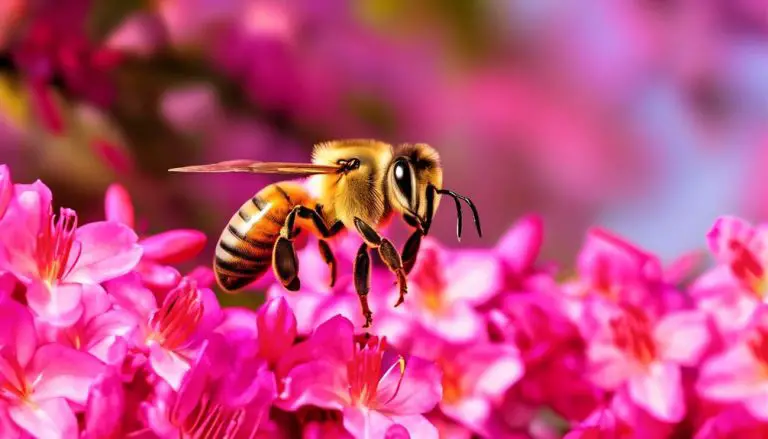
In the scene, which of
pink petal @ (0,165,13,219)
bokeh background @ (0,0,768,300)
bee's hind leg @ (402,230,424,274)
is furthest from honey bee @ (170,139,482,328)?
bokeh background @ (0,0,768,300)

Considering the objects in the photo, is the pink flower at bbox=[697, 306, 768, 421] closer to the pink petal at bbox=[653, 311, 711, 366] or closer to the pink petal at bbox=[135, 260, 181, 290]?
the pink petal at bbox=[653, 311, 711, 366]

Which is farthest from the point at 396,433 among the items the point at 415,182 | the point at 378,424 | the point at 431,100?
the point at 431,100

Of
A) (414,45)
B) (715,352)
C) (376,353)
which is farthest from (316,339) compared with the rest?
(414,45)

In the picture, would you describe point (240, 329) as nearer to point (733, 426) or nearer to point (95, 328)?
point (95, 328)

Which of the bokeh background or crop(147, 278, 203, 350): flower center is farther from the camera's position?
the bokeh background

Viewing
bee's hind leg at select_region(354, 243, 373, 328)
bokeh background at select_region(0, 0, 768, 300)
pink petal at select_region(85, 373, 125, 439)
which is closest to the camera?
pink petal at select_region(85, 373, 125, 439)

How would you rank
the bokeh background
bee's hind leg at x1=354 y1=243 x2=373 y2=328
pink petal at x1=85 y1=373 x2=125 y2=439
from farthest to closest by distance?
the bokeh background → bee's hind leg at x1=354 y1=243 x2=373 y2=328 → pink petal at x1=85 y1=373 x2=125 y2=439

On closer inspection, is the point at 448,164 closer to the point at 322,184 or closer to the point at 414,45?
the point at 414,45

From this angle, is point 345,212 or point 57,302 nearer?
point 57,302
